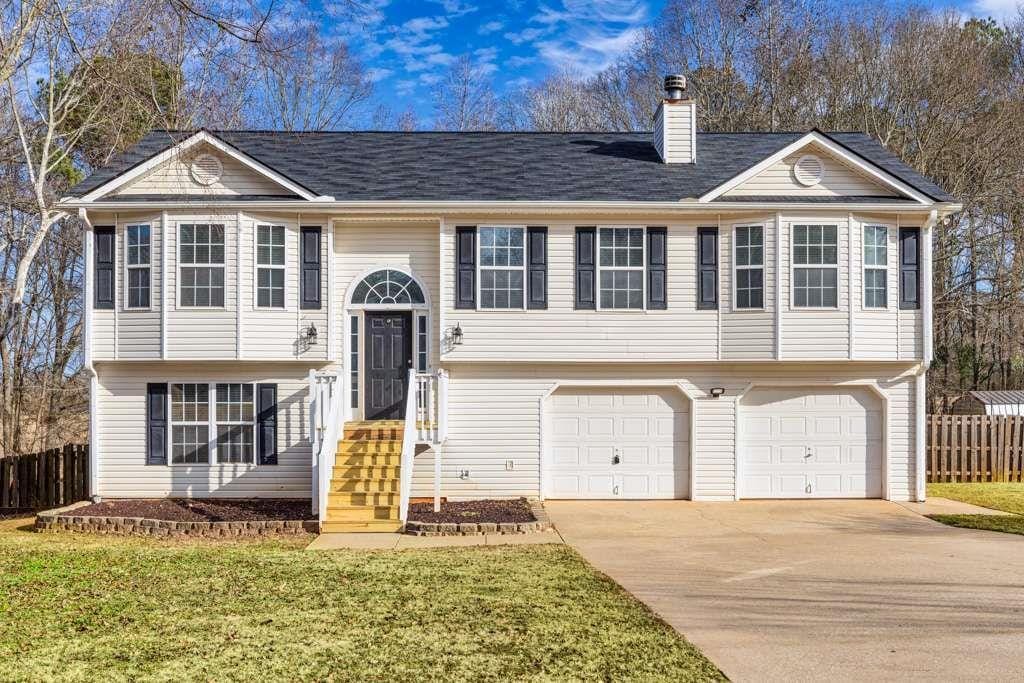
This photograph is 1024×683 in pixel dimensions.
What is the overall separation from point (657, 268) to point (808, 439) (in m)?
4.28

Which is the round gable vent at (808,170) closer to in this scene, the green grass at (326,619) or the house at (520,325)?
the house at (520,325)

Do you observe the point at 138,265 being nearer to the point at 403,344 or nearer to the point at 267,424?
the point at 267,424

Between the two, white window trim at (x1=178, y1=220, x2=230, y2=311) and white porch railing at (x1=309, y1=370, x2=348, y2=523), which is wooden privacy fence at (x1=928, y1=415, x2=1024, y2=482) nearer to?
white porch railing at (x1=309, y1=370, x2=348, y2=523)

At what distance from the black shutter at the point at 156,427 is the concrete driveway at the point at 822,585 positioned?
23.2 feet

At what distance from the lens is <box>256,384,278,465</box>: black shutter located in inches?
556

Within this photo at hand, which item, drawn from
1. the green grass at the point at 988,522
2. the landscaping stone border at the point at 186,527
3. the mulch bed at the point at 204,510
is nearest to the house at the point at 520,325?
the mulch bed at the point at 204,510

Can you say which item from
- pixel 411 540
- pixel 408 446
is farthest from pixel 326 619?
pixel 408 446

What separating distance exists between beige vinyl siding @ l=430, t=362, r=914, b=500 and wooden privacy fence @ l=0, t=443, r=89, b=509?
22.5 ft

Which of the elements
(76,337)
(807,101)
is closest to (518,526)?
(76,337)

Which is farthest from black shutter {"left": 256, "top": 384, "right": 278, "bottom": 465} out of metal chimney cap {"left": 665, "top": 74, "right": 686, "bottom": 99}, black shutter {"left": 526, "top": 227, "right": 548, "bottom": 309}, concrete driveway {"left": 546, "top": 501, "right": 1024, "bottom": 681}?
metal chimney cap {"left": 665, "top": 74, "right": 686, "bottom": 99}

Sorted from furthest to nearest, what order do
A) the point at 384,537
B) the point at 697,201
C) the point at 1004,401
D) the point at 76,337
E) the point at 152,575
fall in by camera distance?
the point at 76,337 → the point at 1004,401 → the point at 697,201 → the point at 384,537 → the point at 152,575

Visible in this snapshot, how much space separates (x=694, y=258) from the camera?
1433cm

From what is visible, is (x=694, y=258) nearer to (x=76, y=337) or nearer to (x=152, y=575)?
(x=152, y=575)

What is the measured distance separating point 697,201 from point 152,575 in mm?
10349
